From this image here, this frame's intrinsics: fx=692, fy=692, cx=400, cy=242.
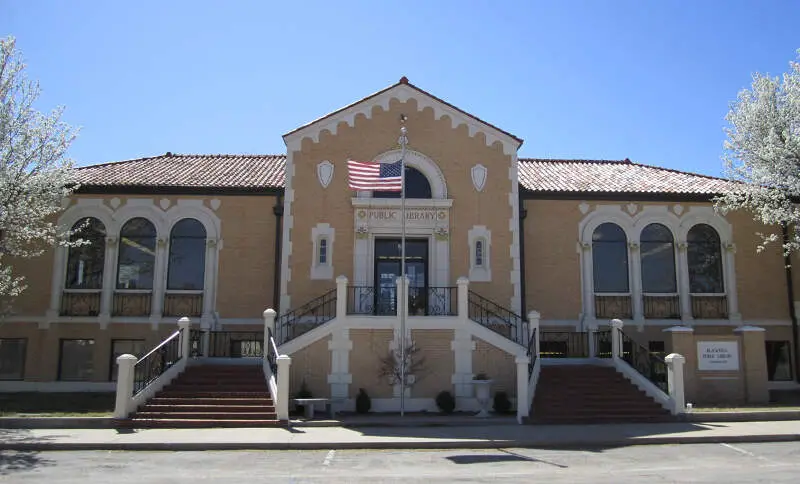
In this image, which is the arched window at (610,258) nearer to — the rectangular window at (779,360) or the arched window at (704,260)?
the arched window at (704,260)

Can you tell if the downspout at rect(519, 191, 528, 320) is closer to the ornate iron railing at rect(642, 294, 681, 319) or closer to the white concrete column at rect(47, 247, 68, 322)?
the ornate iron railing at rect(642, 294, 681, 319)

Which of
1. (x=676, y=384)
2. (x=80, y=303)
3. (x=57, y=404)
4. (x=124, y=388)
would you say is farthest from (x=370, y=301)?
(x=80, y=303)

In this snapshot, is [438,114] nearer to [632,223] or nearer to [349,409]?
[632,223]

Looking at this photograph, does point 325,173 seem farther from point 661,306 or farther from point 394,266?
point 661,306

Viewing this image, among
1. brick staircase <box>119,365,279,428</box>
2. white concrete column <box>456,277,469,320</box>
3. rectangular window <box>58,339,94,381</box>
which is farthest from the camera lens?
rectangular window <box>58,339,94,381</box>

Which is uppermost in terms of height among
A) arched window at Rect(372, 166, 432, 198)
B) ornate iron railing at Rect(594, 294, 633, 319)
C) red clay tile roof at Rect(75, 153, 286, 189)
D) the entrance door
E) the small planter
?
red clay tile roof at Rect(75, 153, 286, 189)

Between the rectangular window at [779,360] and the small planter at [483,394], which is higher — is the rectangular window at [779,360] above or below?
above

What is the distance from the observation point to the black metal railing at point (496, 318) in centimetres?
1966

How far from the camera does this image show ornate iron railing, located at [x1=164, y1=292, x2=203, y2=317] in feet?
69.9

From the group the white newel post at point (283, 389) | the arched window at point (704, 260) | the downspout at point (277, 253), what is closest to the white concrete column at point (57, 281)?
the downspout at point (277, 253)

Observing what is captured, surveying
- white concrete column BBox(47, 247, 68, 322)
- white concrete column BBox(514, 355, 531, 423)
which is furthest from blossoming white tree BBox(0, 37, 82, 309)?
white concrete column BBox(514, 355, 531, 423)

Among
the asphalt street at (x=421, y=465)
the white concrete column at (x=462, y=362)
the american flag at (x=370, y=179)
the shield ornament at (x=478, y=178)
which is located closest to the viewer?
the asphalt street at (x=421, y=465)

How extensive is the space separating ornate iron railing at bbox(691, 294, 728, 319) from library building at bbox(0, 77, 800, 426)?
63mm

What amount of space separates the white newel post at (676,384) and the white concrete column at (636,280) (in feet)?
16.1
